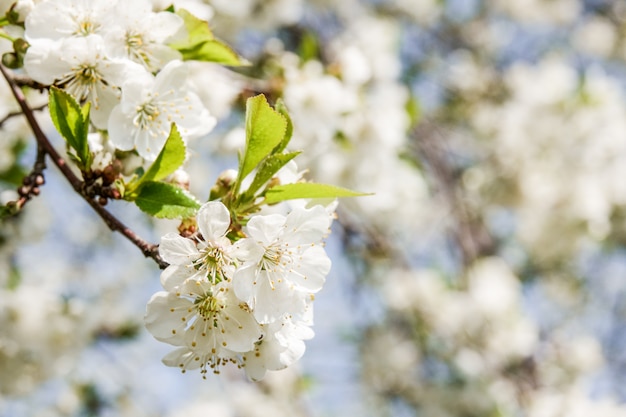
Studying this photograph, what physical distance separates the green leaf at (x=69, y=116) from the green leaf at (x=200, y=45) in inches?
11.9

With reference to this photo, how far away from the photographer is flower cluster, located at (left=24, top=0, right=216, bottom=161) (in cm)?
115

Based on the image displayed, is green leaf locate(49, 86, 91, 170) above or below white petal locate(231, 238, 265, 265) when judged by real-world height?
above

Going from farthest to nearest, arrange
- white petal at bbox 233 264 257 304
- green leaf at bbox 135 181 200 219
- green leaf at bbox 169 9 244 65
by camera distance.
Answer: green leaf at bbox 169 9 244 65
green leaf at bbox 135 181 200 219
white petal at bbox 233 264 257 304

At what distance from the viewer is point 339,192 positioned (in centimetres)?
109

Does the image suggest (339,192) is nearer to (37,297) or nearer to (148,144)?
(148,144)

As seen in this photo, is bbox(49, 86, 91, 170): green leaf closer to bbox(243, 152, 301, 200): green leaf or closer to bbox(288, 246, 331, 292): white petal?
bbox(243, 152, 301, 200): green leaf

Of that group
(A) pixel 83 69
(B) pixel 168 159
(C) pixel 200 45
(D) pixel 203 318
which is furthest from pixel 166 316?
(C) pixel 200 45

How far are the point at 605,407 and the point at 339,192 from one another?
322 centimetres

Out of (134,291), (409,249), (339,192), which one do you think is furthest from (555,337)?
(339,192)

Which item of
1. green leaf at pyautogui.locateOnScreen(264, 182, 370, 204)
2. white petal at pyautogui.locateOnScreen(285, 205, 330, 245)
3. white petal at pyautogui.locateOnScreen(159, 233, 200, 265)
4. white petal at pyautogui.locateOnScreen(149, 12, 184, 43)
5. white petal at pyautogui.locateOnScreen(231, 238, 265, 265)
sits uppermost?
white petal at pyautogui.locateOnScreen(149, 12, 184, 43)

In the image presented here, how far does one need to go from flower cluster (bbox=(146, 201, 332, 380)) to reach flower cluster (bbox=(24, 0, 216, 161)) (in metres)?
0.28

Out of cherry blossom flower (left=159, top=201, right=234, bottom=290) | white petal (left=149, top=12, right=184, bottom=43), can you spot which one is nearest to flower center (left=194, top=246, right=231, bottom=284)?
cherry blossom flower (left=159, top=201, right=234, bottom=290)

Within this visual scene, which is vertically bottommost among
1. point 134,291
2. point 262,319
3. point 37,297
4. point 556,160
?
point 262,319

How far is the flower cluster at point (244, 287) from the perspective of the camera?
988 mm
